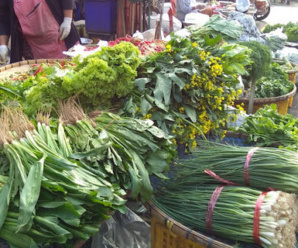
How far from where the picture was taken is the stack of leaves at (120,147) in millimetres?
1646

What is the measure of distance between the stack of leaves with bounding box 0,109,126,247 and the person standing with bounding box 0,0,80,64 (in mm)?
2472

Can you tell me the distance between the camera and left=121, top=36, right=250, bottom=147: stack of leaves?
7.16 feet

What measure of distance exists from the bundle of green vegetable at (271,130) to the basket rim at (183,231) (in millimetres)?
1066

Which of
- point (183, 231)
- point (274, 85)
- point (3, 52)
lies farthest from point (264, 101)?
point (3, 52)

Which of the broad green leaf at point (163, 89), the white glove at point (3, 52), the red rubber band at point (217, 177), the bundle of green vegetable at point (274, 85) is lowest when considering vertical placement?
the bundle of green vegetable at point (274, 85)

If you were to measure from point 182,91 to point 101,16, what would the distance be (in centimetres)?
369

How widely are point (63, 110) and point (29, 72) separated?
4.66 feet

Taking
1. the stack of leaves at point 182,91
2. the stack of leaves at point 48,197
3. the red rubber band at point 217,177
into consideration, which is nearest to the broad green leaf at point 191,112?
the stack of leaves at point 182,91

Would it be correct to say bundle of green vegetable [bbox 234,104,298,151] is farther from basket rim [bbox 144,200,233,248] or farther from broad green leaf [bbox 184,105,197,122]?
basket rim [bbox 144,200,233,248]

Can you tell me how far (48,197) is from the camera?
53.7 inches

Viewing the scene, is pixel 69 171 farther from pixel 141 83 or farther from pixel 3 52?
pixel 3 52

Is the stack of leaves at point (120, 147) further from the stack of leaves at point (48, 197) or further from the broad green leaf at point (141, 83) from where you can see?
the broad green leaf at point (141, 83)

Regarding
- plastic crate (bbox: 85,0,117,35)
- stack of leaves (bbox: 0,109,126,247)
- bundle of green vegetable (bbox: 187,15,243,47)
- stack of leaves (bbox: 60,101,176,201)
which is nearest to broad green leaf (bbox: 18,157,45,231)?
stack of leaves (bbox: 0,109,126,247)

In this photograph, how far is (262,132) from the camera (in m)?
2.81
